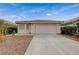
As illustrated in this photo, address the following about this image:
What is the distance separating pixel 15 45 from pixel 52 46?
151 cm

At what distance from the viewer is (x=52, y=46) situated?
310 inches

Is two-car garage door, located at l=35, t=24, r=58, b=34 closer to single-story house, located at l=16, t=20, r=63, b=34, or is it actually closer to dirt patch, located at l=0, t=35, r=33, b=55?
single-story house, located at l=16, t=20, r=63, b=34

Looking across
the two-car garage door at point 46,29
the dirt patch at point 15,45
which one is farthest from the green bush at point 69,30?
the dirt patch at point 15,45

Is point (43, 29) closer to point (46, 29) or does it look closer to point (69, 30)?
point (46, 29)

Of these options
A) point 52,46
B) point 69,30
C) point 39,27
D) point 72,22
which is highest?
point 72,22

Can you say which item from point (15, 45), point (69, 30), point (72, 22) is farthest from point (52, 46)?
point (15, 45)

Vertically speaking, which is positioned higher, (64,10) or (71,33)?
(64,10)

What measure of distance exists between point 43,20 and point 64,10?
984mm

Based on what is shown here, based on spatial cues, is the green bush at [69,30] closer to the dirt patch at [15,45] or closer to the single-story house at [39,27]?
the single-story house at [39,27]

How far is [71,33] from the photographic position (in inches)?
333
